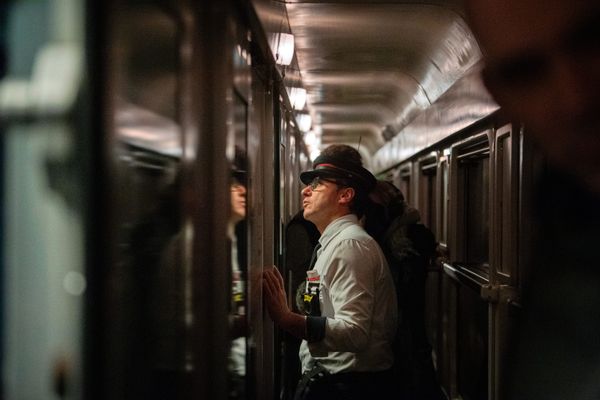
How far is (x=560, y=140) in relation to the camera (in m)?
0.73

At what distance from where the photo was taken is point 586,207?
0.80 m

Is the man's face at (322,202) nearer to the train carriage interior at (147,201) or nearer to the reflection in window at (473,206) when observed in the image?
the train carriage interior at (147,201)

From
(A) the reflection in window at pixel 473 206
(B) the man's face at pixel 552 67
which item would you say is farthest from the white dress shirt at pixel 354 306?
(A) the reflection in window at pixel 473 206

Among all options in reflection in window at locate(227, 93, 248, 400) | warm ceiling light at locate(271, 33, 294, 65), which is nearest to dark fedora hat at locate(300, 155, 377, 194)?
warm ceiling light at locate(271, 33, 294, 65)

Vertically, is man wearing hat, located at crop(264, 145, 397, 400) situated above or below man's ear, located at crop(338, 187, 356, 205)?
below

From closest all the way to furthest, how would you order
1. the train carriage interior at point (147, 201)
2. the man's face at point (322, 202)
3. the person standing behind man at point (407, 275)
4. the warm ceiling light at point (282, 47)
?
the train carriage interior at point (147, 201)
the man's face at point (322, 202)
the warm ceiling light at point (282, 47)
the person standing behind man at point (407, 275)

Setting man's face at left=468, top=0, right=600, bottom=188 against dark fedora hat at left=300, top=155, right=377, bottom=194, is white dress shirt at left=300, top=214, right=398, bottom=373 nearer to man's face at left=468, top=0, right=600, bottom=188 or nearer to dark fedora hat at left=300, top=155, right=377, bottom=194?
dark fedora hat at left=300, top=155, right=377, bottom=194

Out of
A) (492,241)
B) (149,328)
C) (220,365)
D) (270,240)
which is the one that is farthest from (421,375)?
(149,328)

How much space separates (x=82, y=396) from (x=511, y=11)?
0.76m

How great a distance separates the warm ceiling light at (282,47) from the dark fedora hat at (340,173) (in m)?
0.52

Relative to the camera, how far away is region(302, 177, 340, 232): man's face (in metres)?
2.62

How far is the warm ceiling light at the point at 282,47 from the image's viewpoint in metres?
2.74

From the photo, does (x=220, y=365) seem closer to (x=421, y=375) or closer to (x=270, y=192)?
(x=270, y=192)

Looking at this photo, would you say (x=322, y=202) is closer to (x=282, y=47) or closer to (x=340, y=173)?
(x=340, y=173)
